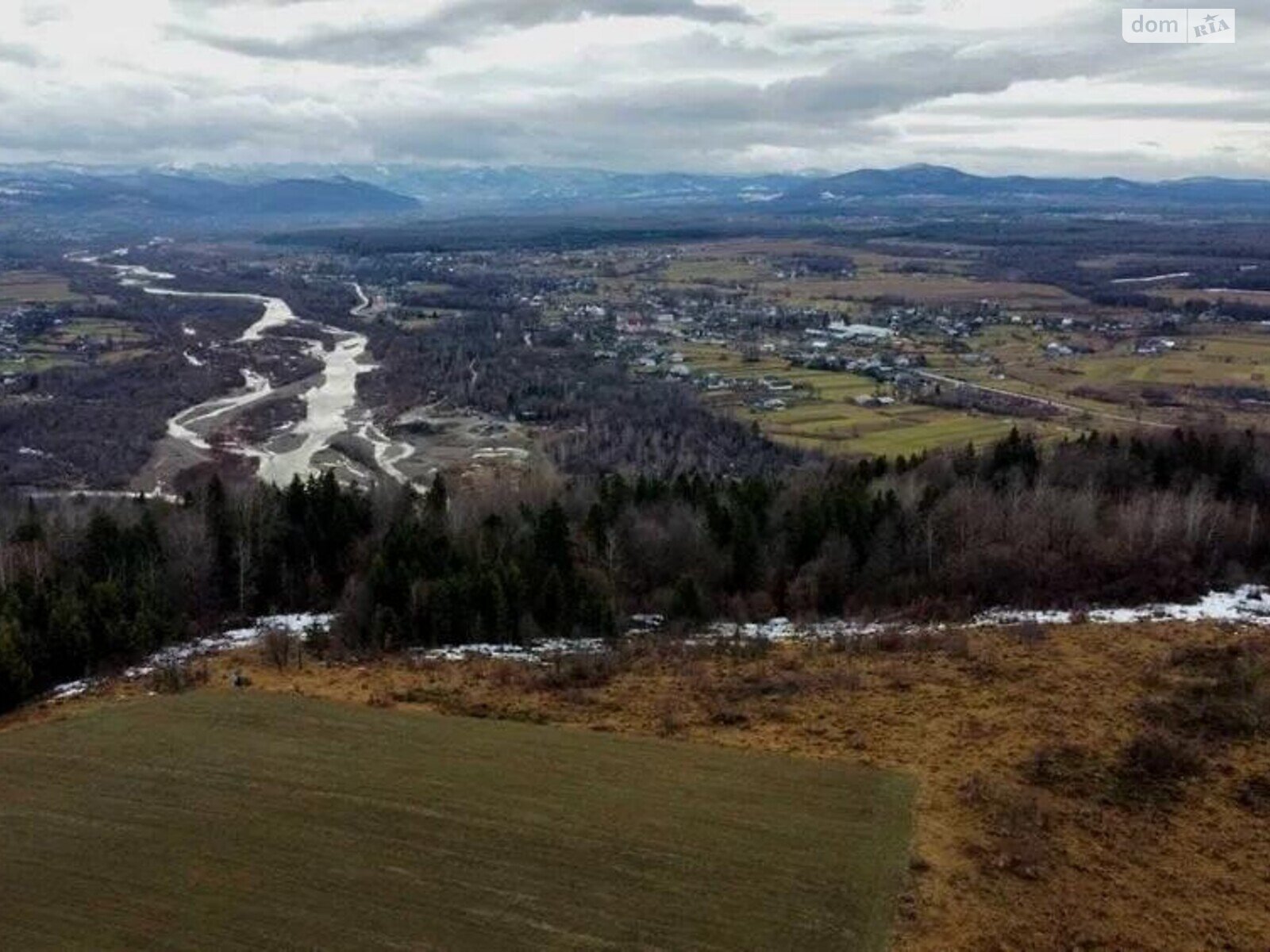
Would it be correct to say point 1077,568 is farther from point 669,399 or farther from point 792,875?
point 669,399

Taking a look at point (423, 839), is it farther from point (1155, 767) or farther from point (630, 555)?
point (630, 555)

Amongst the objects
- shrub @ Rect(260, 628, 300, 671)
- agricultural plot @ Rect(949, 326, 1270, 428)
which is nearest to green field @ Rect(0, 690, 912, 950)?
shrub @ Rect(260, 628, 300, 671)

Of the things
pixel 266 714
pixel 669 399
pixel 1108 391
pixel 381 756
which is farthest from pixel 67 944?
pixel 1108 391

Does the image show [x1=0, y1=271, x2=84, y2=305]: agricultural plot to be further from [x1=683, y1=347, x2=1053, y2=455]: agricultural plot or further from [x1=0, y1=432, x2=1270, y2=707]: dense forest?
[x1=0, y1=432, x2=1270, y2=707]: dense forest

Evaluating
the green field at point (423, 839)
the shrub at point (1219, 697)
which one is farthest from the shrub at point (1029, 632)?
the green field at point (423, 839)

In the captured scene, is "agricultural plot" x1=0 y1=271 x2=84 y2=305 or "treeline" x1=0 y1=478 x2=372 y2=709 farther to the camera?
"agricultural plot" x1=0 y1=271 x2=84 y2=305

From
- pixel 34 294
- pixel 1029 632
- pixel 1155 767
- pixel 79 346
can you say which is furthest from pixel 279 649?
pixel 34 294

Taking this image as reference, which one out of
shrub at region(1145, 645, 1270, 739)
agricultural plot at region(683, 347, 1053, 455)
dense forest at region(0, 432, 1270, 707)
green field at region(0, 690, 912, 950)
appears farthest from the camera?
agricultural plot at region(683, 347, 1053, 455)

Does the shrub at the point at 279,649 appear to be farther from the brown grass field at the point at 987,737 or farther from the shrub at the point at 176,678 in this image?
the shrub at the point at 176,678
